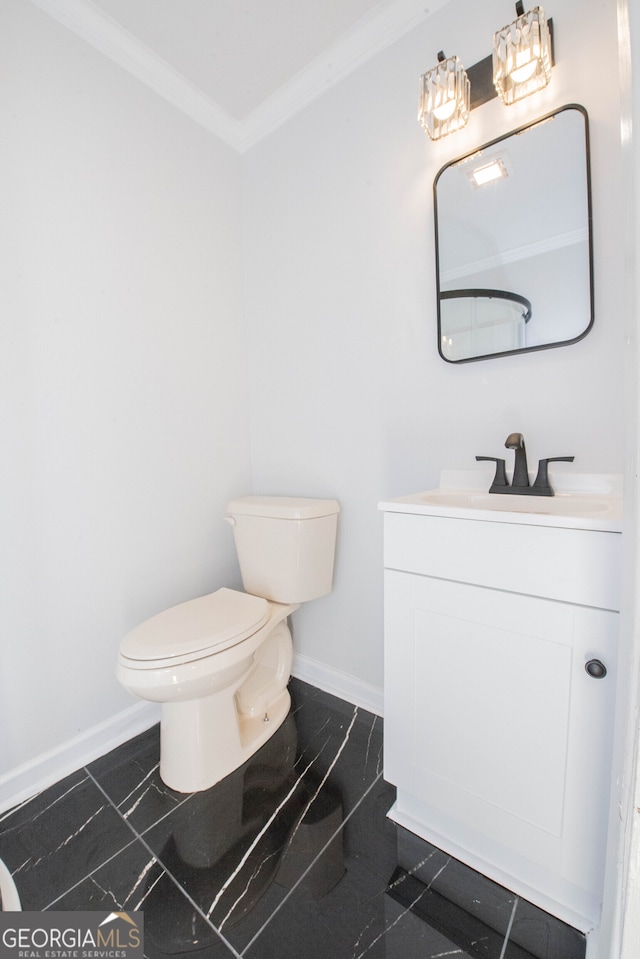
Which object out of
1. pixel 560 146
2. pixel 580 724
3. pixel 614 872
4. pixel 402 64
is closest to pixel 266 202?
pixel 402 64

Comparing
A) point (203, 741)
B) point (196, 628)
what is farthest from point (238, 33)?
point (203, 741)

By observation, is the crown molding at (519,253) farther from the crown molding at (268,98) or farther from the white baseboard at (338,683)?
the white baseboard at (338,683)

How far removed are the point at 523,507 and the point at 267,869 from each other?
1096 millimetres

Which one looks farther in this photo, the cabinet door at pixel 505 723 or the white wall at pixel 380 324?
the white wall at pixel 380 324

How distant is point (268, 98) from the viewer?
170 centimetres

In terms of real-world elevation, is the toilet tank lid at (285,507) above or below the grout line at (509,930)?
above

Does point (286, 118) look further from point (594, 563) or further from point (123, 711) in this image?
point (123, 711)

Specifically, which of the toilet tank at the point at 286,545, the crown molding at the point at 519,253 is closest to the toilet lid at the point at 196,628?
the toilet tank at the point at 286,545

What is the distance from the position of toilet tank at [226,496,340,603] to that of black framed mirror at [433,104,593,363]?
706 mm

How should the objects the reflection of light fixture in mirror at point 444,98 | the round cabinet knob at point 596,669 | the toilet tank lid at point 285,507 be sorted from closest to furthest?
1. the round cabinet knob at point 596,669
2. the reflection of light fixture in mirror at point 444,98
3. the toilet tank lid at point 285,507

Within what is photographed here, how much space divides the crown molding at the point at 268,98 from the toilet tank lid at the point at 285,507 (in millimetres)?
1520

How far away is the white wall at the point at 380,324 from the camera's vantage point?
1.10 metres

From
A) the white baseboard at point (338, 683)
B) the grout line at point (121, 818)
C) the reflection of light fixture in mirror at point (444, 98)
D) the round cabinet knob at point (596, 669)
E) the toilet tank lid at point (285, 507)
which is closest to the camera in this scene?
the round cabinet knob at point (596, 669)

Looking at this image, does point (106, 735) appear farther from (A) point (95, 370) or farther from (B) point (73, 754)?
(A) point (95, 370)
